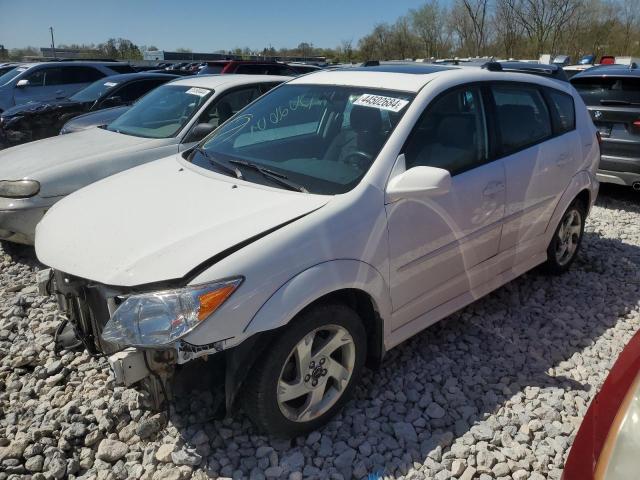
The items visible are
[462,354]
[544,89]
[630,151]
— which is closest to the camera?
[462,354]

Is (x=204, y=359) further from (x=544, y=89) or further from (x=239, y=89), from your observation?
(x=239, y=89)

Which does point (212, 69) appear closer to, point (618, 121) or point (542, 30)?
point (618, 121)

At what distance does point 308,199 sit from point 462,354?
5.09 ft

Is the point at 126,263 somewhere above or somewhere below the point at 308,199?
below

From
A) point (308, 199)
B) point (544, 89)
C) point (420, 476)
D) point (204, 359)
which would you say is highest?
point (544, 89)

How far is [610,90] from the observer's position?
21.1 feet

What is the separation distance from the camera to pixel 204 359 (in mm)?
2176

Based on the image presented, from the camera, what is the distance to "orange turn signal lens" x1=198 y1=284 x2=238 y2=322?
6.83 feet

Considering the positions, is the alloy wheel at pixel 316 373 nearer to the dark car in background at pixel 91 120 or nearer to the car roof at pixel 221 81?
the car roof at pixel 221 81

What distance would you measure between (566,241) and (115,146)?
413cm

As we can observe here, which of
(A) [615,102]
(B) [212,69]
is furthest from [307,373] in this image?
(B) [212,69]

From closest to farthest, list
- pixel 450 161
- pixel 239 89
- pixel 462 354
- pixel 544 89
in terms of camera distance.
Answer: pixel 450 161 < pixel 462 354 < pixel 544 89 < pixel 239 89

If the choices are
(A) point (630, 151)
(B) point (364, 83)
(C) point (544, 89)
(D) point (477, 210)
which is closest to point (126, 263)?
(B) point (364, 83)

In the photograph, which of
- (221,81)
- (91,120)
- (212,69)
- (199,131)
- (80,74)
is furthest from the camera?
(80,74)
